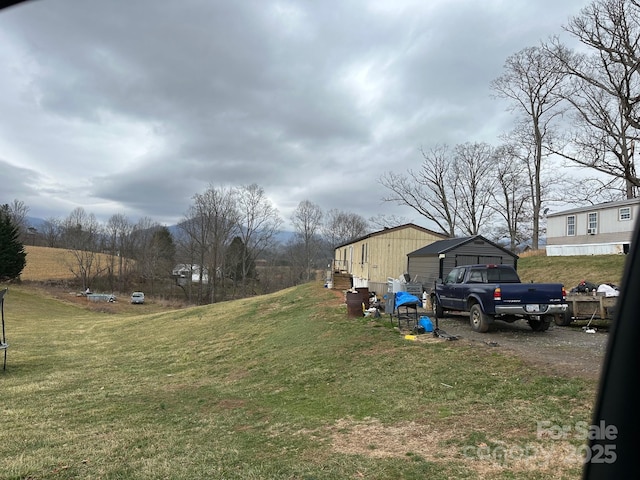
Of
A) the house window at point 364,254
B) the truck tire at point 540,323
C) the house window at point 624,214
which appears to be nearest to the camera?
the truck tire at point 540,323

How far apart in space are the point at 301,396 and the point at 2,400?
6.67 metres

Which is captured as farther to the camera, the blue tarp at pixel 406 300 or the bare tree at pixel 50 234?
the bare tree at pixel 50 234

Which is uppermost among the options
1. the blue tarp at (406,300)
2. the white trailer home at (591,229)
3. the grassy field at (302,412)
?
the white trailer home at (591,229)

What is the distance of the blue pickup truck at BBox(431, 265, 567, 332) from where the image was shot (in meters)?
9.58

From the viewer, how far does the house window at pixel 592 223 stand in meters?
27.9

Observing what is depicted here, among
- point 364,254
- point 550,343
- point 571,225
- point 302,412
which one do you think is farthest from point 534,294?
point 571,225

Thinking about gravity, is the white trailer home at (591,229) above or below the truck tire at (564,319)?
above

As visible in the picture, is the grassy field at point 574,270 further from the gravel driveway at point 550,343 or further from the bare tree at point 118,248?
the bare tree at point 118,248

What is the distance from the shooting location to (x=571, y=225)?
3048cm

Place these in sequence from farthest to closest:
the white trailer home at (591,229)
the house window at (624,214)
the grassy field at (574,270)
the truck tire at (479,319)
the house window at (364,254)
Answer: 1. the white trailer home at (591,229)
2. the house window at (624,214)
3. the house window at (364,254)
4. the grassy field at (574,270)
5. the truck tire at (479,319)

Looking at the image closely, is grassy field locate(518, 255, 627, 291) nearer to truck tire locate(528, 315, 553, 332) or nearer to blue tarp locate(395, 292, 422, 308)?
truck tire locate(528, 315, 553, 332)

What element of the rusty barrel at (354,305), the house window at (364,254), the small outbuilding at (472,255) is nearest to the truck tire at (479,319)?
the rusty barrel at (354,305)

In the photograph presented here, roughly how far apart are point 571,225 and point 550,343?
25460 mm

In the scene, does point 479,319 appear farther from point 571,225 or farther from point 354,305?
point 571,225
